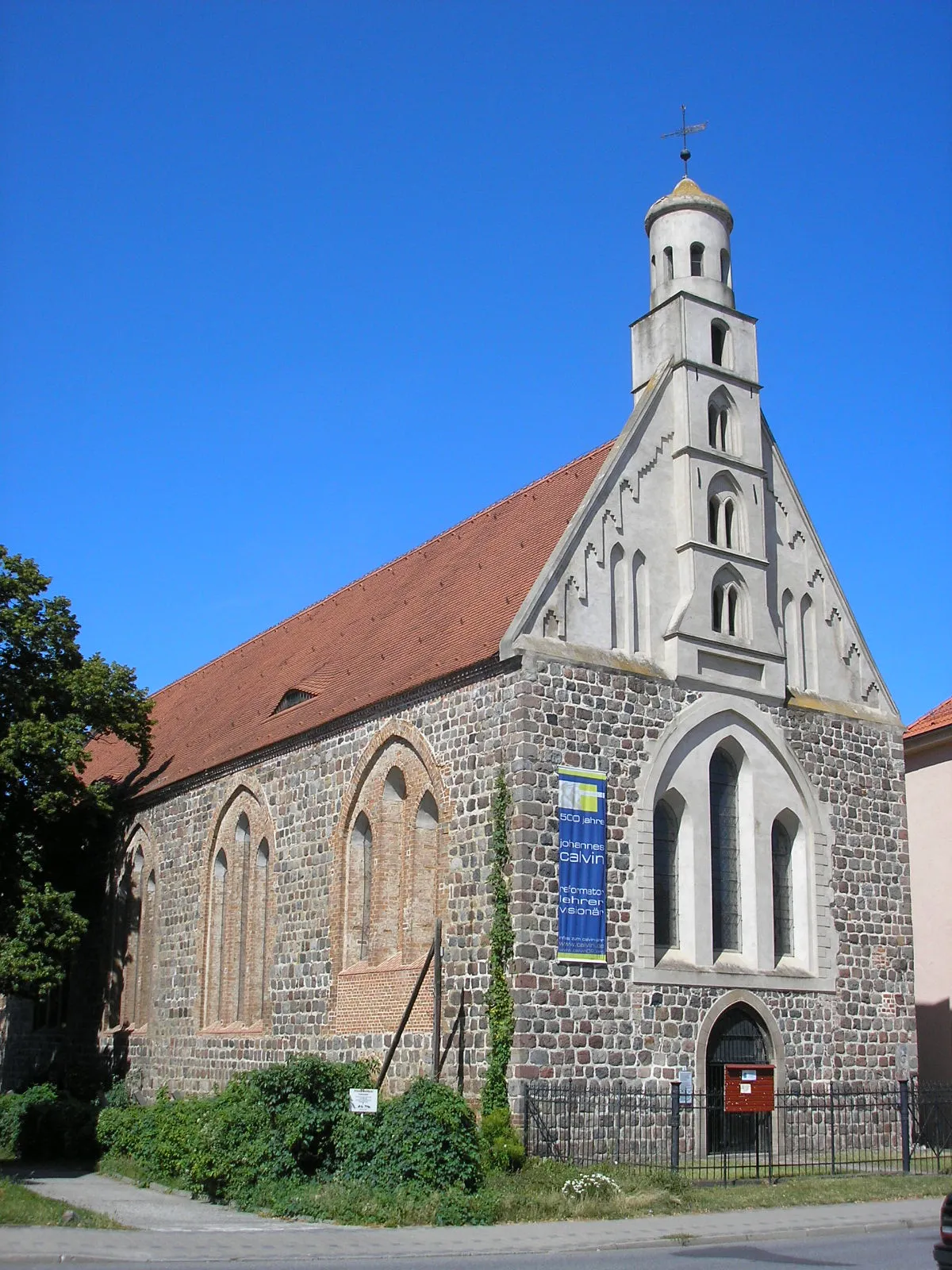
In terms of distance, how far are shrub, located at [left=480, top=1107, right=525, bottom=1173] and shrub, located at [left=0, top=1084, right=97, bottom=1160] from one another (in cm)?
1086

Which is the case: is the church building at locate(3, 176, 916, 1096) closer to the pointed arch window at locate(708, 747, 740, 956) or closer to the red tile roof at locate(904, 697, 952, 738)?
the pointed arch window at locate(708, 747, 740, 956)

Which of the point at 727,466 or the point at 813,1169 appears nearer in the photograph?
the point at 813,1169

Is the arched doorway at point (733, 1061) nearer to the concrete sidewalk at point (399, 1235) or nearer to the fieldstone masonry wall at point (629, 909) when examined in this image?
the fieldstone masonry wall at point (629, 909)

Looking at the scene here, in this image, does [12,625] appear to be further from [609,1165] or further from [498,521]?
[609,1165]

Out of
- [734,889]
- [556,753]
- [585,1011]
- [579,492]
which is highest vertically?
[579,492]

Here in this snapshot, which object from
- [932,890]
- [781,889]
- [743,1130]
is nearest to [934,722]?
[932,890]

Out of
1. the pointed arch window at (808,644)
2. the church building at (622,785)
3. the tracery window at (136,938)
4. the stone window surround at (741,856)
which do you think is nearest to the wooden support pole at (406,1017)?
the church building at (622,785)

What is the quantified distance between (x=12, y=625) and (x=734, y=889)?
14.6m

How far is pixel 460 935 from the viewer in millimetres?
21906

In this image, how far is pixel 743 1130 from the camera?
23.2 meters

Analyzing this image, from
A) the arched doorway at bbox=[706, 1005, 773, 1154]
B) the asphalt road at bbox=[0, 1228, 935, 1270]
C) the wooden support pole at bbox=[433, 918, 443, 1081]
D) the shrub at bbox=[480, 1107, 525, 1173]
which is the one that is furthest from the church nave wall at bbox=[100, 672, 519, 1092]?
the asphalt road at bbox=[0, 1228, 935, 1270]

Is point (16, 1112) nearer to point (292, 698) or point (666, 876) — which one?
point (292, 698)

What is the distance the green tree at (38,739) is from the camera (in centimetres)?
2728

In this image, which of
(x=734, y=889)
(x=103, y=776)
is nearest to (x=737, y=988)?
(x=734, y=889)
